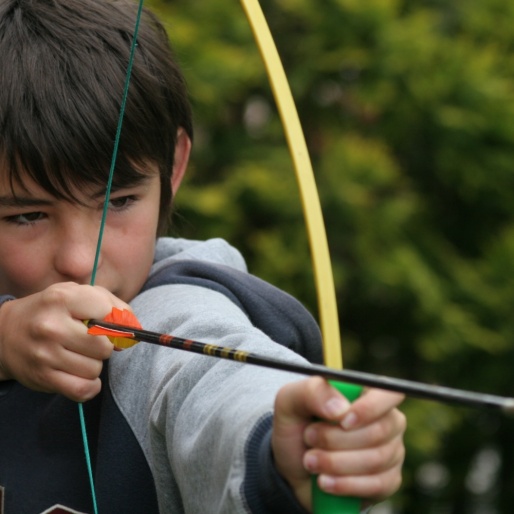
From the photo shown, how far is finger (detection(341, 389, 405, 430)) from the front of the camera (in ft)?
2.35

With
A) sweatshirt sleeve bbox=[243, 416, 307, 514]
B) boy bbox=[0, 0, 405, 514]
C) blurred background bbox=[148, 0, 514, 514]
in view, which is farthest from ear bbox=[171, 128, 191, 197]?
blurred background bbox=[148, 0, 514, 514]

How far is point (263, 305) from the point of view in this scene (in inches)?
48.8

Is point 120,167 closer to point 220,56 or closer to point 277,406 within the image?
point 277,406

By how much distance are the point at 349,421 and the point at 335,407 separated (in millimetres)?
13

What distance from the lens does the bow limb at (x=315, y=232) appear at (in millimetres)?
745

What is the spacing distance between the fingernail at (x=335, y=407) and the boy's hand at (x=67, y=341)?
31 cm

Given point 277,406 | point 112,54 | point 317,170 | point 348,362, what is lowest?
point 348,362

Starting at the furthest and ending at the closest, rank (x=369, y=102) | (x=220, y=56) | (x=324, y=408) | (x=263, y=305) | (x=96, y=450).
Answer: (x=369, y=102) < (x=220, y=56) < (x=263, y=305) < (x=96, y=450) < (x=324, y=408)

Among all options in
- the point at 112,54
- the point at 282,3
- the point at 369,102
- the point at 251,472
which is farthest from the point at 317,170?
the point at 251,472

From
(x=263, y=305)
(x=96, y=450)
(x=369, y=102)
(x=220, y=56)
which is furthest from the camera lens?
(x=369, y=102)

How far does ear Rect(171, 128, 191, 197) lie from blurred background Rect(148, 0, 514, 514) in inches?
31.8

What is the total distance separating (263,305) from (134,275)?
→ 15 centimetres

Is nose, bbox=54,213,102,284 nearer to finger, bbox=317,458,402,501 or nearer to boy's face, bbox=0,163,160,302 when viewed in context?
boy's face, bbox=0,163,160,302

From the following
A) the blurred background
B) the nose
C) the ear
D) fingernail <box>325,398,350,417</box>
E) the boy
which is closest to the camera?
fingernail <box>325,398,350,417</box>
